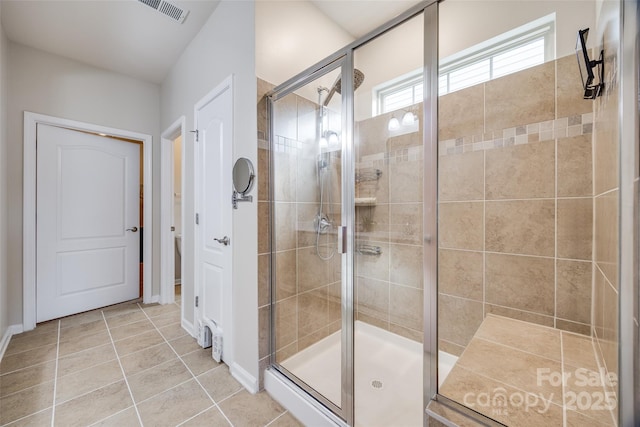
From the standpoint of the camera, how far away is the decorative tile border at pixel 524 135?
130 centimetres

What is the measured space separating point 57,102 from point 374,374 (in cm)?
395

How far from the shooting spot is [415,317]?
180 cm

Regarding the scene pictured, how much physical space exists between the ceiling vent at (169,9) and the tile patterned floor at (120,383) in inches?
111

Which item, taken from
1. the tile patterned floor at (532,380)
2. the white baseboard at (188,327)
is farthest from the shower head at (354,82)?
the white baseboard at (188,327)

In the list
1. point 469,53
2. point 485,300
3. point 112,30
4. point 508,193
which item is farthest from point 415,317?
point 112,30

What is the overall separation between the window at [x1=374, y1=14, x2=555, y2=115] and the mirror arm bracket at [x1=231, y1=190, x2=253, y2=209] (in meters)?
1.08

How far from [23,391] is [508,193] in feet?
10.9

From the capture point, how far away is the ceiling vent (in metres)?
1.97

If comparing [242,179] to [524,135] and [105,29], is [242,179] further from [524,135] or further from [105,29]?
[105,29]

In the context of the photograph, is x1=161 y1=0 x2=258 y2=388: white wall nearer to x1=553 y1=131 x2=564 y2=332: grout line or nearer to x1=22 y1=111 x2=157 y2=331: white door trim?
x1=553 y1=131 x2=564 y2=332: grout line

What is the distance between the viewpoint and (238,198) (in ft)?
5.76

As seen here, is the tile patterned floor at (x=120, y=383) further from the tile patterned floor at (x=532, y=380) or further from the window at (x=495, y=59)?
the window at (x=495, y=59)

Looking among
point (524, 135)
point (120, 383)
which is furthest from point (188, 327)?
point (524, 135)

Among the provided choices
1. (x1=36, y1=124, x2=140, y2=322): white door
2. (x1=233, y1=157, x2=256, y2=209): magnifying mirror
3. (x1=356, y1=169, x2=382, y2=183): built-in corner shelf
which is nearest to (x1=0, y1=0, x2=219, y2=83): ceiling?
(x1=36, y1=124, x2=140, y2=322): white door
